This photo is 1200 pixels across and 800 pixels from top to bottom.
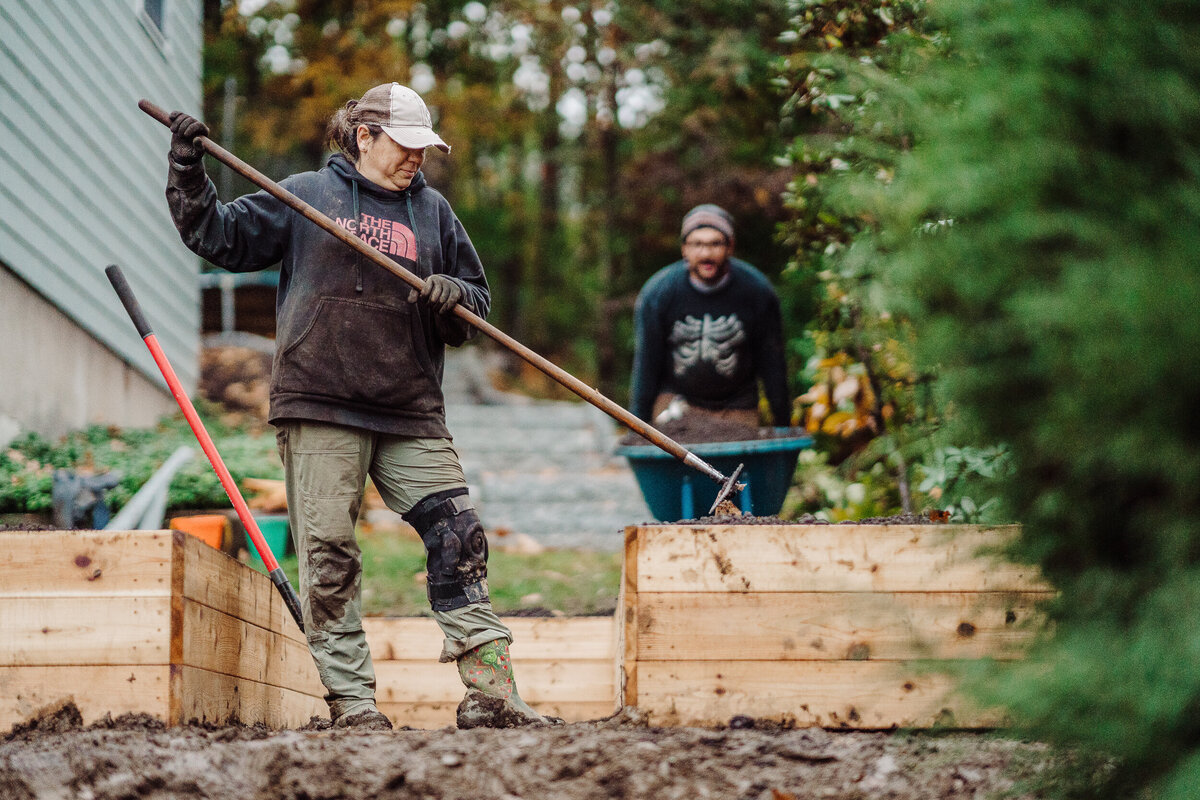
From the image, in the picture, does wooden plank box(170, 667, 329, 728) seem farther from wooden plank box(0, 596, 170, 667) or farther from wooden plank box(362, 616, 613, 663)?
wooden plank box(362, 616, 613, 663)

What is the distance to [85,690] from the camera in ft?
9.45

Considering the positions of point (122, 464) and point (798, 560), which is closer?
point (798, 560)

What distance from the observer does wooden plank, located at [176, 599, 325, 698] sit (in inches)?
118

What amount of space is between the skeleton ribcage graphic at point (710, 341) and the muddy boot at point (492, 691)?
2.45 metres

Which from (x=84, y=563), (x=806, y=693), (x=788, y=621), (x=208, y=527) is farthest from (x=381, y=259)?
(x=208, y=527)

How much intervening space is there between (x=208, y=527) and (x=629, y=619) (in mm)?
3582

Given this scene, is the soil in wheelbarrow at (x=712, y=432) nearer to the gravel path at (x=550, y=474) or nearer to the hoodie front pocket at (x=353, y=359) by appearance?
the hoodie front pocket at (x=353, y=359)

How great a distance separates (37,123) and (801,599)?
6.08m

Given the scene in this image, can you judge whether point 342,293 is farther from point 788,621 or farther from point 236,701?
point 788,621

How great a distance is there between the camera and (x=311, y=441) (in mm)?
3385

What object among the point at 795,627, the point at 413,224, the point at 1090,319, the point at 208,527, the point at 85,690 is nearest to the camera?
the point at 1090,319

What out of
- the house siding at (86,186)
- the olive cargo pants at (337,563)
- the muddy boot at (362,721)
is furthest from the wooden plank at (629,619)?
the house siding at (86,186)

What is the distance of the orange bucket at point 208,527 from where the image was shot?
5.82 m

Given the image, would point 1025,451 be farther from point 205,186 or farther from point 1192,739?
point 205,186
